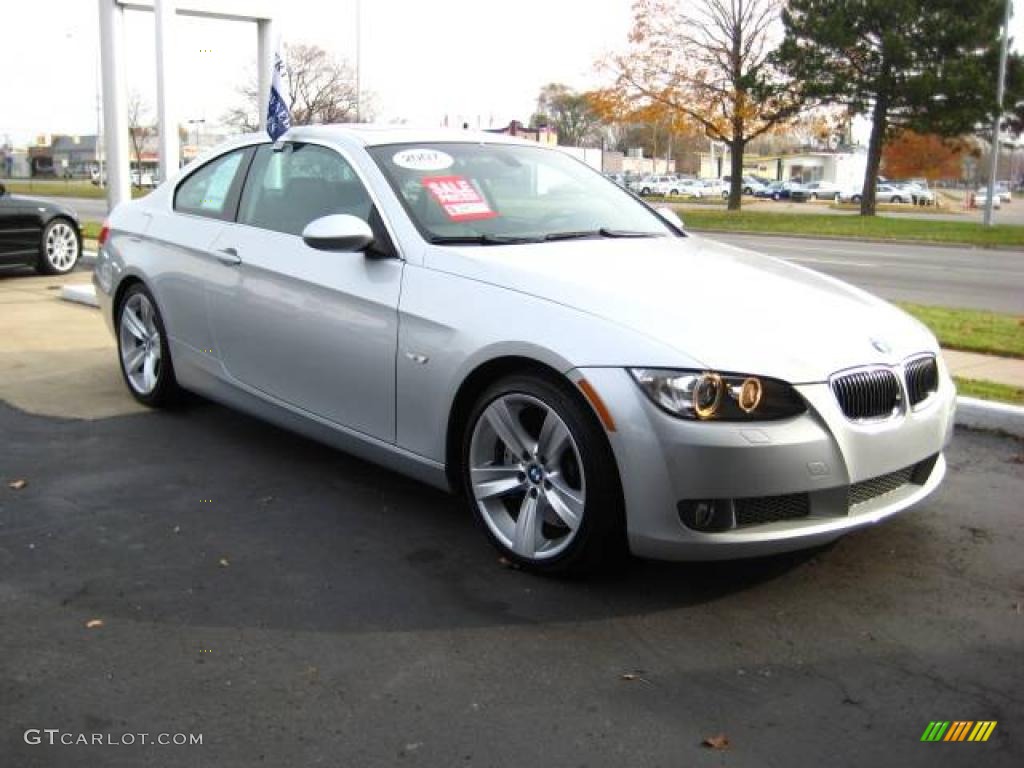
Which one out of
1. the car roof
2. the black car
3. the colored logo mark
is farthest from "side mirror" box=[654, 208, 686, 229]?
the black car

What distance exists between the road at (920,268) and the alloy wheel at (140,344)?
9334mm

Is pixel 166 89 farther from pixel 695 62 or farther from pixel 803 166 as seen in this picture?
pixel 803 166

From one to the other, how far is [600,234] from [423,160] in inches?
34.0

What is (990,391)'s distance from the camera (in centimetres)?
661

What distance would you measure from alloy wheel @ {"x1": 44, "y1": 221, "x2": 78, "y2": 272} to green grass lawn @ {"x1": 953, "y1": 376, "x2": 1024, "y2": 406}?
10377 millimetres

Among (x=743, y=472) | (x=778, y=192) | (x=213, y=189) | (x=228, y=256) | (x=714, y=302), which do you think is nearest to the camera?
(x=743, y=472)

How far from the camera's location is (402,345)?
4.21m

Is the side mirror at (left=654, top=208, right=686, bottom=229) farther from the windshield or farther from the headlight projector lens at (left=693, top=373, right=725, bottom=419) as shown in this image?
the headlight projector lens at (left=693, top=373, right=725, bottom=419)

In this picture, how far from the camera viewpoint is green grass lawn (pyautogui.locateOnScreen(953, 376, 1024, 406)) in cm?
641

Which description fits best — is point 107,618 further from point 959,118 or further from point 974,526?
point 959,118

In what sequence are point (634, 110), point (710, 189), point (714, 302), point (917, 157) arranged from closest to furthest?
1. point (714, 302)
2. point (634, 110)
3. point (710, 189)
4. point (917, 157)

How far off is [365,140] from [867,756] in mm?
3362

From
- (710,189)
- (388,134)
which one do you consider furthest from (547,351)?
(710,189)

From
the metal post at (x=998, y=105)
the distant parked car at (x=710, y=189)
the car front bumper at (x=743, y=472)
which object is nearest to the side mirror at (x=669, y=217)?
the car front bumper at (x=743, y=472)
